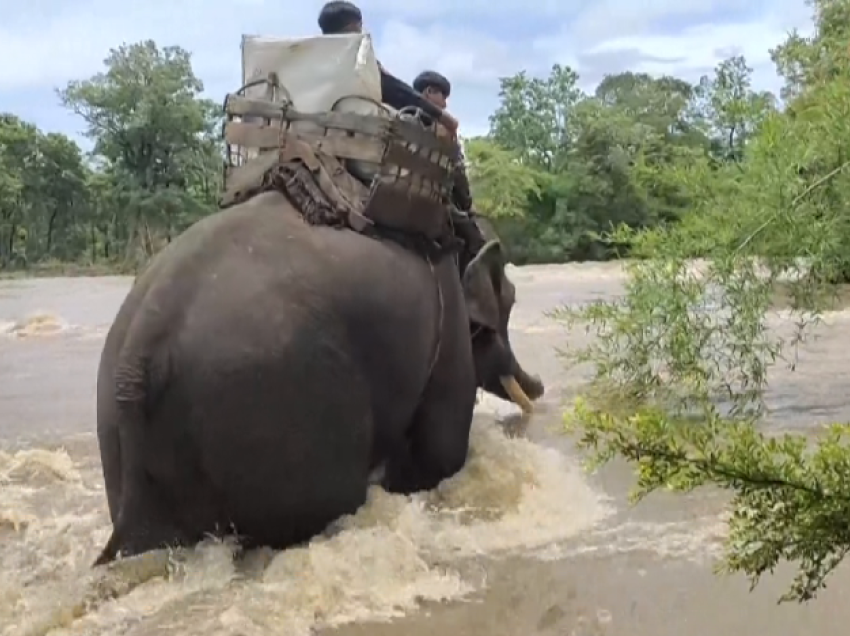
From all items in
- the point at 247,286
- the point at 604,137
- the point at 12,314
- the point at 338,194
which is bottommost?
the point at 12,314

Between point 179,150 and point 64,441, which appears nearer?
point 64,441

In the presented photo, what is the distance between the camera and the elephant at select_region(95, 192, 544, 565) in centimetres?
391

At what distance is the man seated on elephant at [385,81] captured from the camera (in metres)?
5.35

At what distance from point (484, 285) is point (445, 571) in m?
1.71

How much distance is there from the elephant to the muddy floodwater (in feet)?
0.49

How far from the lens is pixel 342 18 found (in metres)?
5.58

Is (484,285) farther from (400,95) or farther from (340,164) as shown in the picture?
(340,164)

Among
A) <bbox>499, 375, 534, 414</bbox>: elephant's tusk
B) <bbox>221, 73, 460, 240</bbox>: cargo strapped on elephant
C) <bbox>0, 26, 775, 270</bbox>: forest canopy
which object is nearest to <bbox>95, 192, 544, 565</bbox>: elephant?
<bbox>221, 73, 460, 240</bbox>: cargo strapped on elephant

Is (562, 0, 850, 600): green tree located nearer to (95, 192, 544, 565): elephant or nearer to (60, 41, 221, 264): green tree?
(95, 192, 544, 565): elephant

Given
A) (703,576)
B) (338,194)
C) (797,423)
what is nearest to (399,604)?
(703,576)

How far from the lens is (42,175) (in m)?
55.6

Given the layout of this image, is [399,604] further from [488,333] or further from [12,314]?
[12,314]

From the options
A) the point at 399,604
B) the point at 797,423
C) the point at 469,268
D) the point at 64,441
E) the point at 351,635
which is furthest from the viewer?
the point at 64,441

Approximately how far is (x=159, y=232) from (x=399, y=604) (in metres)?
48.5
